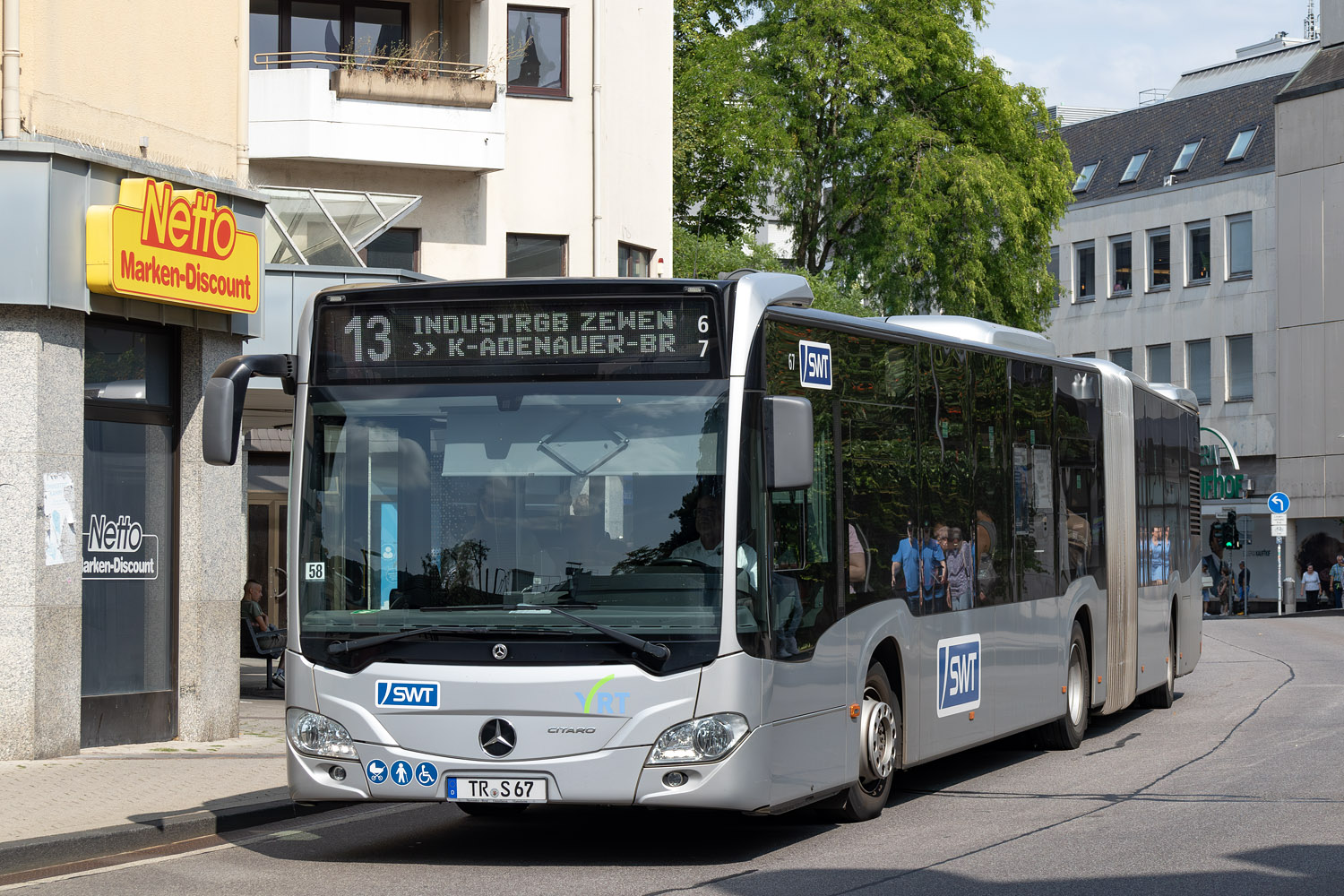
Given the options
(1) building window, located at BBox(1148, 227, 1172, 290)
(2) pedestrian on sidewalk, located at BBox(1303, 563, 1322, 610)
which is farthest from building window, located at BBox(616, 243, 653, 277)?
(1) building window, located at BBox(1148, 227, 1172, 290)

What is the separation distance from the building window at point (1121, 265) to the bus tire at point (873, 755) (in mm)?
55427

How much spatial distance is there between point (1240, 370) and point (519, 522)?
54.1 m

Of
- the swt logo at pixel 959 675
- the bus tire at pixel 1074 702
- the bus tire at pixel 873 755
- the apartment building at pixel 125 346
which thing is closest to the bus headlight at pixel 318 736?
the bus tire at pixel 873 755

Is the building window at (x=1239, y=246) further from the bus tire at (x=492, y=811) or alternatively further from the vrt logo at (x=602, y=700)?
the vrt logo at (x=602, y=700)

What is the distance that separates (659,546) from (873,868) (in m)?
1.83

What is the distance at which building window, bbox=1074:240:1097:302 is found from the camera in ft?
216

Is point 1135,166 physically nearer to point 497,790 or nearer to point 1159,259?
point 1159,259

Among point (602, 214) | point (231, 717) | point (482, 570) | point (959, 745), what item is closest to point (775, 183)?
point (602, 214)

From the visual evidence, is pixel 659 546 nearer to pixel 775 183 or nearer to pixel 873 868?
pixel 873 868

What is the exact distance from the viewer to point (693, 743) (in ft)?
29.5

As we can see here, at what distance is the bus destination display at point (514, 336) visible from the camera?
936cm

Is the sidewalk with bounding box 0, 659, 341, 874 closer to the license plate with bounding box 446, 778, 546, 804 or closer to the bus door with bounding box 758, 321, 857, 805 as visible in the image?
the license plate with bounding box 446, 778, 546, 804

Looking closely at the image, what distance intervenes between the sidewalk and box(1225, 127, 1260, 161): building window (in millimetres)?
50642

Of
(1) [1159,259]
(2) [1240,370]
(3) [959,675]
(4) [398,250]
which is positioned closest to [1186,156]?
(1) [1159,259]
